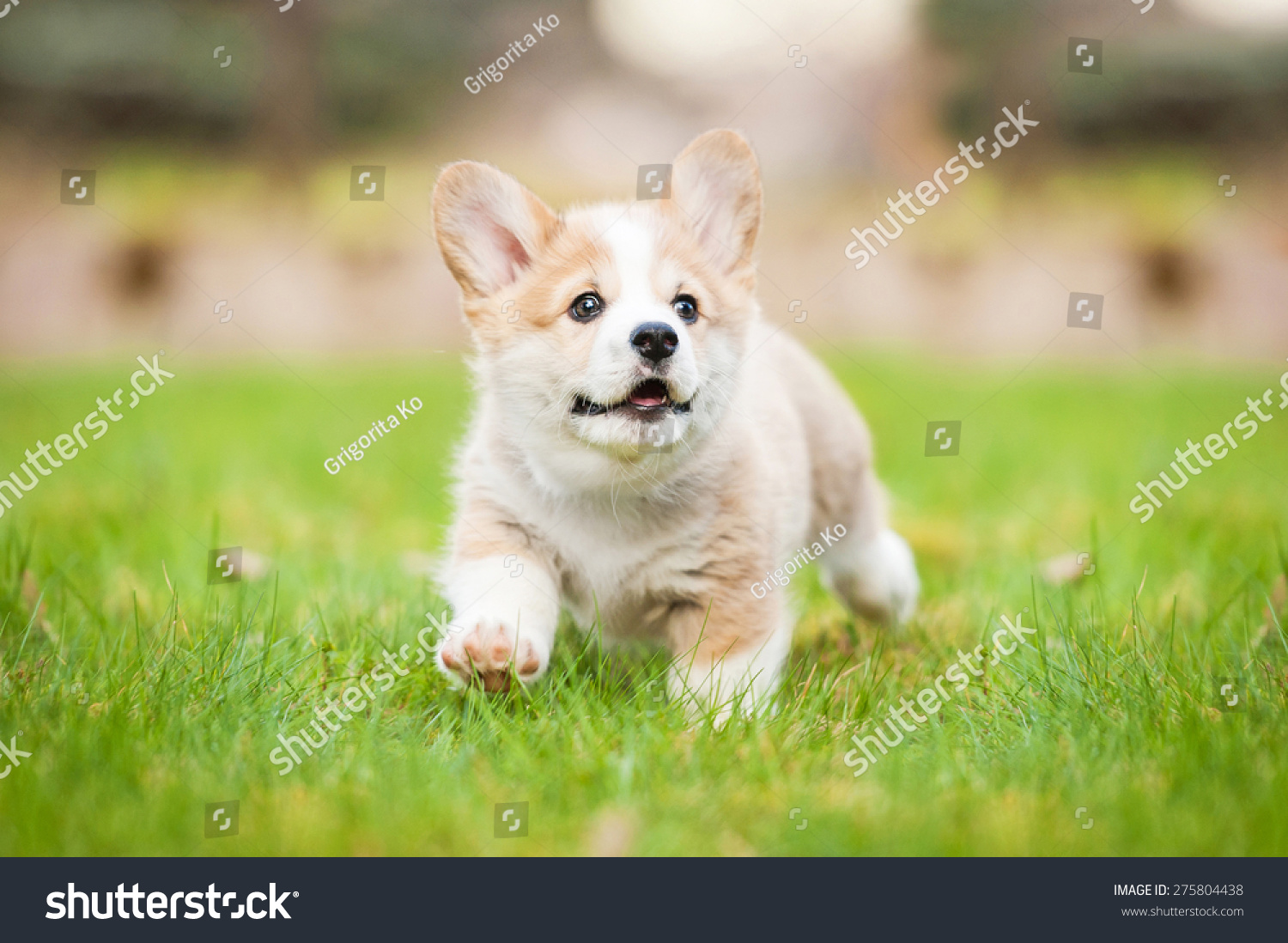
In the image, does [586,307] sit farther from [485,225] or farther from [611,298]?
[485,225]

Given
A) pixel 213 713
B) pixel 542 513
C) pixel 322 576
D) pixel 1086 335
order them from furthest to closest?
pixel 1086 335
pixel 322 576
pixel 542 513
pixel 213 713

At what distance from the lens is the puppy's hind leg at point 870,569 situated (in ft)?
11.7

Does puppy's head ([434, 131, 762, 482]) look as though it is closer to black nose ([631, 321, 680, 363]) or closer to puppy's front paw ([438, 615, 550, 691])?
black nose ([631, 321, 680, 363])

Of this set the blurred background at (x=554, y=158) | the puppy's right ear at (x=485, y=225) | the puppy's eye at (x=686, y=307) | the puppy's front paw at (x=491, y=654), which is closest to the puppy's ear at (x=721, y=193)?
the puppy's eye at (x=686, y=307)

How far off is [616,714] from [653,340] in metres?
0.89

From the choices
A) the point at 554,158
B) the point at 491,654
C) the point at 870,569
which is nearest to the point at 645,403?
the point at 491,654

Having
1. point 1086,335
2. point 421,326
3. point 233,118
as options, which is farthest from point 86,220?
point 1086,335

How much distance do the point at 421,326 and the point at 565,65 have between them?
3.62m

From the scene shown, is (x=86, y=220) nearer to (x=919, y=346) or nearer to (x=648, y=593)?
(x=919, y=346)

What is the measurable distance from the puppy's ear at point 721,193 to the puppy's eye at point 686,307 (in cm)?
31

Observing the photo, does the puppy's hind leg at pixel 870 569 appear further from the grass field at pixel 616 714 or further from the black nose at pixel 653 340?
the black nose at pixel 653 340

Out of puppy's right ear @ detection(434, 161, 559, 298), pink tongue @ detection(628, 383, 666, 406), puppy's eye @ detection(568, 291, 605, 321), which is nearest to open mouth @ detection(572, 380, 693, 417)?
pink tongue @ detection(628, 383, 666, 406)

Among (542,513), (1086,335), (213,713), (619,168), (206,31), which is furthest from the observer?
(1086,335)

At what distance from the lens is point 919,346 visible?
38.2 ft
